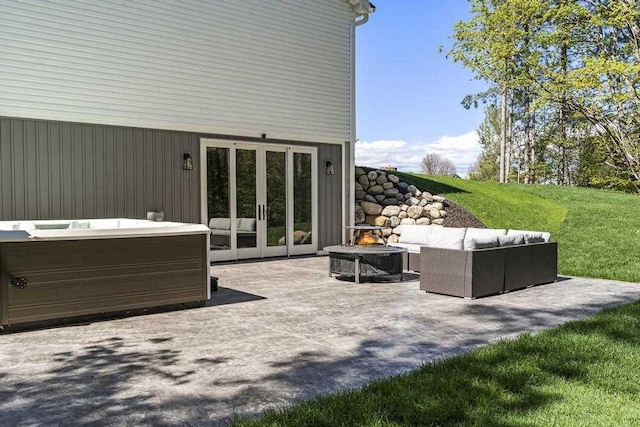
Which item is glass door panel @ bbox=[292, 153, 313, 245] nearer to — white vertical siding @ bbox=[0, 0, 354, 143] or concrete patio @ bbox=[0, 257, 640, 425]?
white vertical siding @ bbox=[0, 0, 354, 143]

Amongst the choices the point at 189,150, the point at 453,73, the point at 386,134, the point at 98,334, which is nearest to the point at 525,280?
the point at 98,334

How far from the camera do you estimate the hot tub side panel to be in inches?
176

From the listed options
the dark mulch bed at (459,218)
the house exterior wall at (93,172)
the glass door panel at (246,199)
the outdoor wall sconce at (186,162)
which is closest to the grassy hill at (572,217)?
the dark mulch bed at (459,218)

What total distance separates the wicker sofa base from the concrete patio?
0.66ft

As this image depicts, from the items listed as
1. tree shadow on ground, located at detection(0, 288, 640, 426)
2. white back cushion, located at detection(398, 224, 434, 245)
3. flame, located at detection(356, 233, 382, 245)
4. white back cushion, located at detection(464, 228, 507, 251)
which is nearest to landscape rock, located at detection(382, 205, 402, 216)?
flame, located at detection(356, 233, 382, 245)

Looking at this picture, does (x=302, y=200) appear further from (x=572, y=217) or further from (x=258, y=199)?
(x=572, y=217)

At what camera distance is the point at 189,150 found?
8812 mm

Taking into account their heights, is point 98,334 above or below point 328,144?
below

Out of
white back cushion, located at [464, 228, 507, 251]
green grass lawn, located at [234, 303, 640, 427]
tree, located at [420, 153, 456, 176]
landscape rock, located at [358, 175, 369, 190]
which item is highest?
tree, located at [420, 153, 456, 176]

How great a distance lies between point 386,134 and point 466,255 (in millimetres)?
23339

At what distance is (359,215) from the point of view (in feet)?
37.5

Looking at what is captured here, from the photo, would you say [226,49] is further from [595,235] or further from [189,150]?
[595,235]

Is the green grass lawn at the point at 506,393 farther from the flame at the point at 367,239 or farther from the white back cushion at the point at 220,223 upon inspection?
the white back cushion at the point at 220,223

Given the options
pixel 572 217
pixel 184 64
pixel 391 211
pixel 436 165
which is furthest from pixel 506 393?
pixel 436 165
